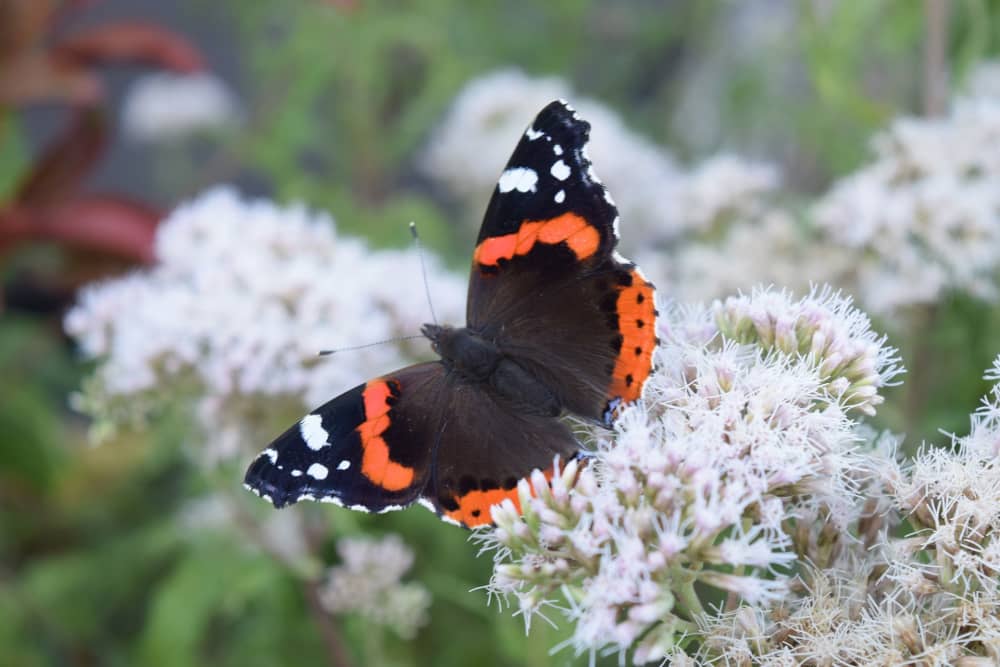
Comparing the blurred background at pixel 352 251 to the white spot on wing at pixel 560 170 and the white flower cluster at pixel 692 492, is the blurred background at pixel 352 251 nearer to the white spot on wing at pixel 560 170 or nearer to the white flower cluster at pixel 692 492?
the white flower cluster at pixel 692 492

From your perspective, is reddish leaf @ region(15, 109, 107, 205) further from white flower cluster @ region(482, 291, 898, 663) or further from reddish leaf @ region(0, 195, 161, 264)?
white flower cluster @ region(482, 291, 898, 663)

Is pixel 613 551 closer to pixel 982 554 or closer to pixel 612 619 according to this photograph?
pixel 612 619

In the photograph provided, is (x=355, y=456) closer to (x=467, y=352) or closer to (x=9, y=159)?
(x=467, y=352)

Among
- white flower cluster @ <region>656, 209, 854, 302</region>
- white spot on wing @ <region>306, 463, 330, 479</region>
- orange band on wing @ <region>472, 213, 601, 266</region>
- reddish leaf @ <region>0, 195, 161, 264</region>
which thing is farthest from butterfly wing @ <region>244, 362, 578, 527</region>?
reddish leaf @ <region>0, 195, 161, 264</region>

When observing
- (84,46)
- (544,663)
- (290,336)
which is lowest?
(544,663)

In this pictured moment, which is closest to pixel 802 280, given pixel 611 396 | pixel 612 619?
pixel 611 396

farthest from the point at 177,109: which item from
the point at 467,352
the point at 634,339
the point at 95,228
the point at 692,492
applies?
the point at 692,492
